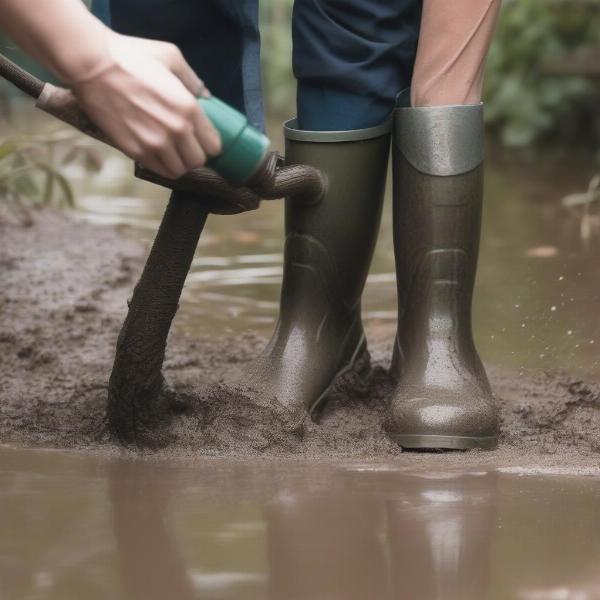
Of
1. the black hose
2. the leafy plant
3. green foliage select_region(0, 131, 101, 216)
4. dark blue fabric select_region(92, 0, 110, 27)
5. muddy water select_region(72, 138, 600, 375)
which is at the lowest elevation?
muddy water select_region(72, 138, 600, 375)

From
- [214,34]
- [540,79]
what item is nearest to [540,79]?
[540,79]

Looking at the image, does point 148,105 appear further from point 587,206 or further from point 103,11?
point 587,206

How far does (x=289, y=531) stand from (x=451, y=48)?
0.79m

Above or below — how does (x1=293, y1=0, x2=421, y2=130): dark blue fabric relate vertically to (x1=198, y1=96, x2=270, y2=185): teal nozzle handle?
above

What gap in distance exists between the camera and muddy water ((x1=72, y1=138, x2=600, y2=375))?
216cm

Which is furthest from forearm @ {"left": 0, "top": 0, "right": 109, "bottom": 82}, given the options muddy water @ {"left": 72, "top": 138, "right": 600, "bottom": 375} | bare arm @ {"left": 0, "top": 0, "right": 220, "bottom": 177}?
muddy water @ {"left": 72, "top": 138, "right": 600, "bottom": 375}

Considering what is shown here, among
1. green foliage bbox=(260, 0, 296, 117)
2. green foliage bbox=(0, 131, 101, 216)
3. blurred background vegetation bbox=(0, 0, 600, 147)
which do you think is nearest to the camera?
green foliage bbox=(0, 131, 101, 216)

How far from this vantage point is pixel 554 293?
241 centimetres

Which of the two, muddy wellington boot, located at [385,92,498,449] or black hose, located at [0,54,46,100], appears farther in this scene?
muddy wellington boot, located at [385,92,498,449]

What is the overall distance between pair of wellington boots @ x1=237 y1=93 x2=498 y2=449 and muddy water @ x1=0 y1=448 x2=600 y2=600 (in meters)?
0.25

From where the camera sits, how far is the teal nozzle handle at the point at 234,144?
3.80 ft

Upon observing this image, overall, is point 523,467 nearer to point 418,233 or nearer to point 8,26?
point 418,233

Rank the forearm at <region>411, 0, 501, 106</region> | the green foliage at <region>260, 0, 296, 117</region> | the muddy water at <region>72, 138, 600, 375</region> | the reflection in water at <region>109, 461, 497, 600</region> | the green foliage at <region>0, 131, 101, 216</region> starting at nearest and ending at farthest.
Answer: the reflection in water at <region>109, 461, 497, 600</region>, the forearm at <region>411, 0, 501, 106</region>, the muddy water at <region>72, 138, 600, 375</region>, the green foliage at <region>0, 131, 101, 216</region>, the green foliage at <region>260, 0, 296, 117</region>

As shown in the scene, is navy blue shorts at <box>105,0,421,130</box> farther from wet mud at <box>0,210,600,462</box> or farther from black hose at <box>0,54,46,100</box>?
wet mud at <box>0,210,600,462</box>
